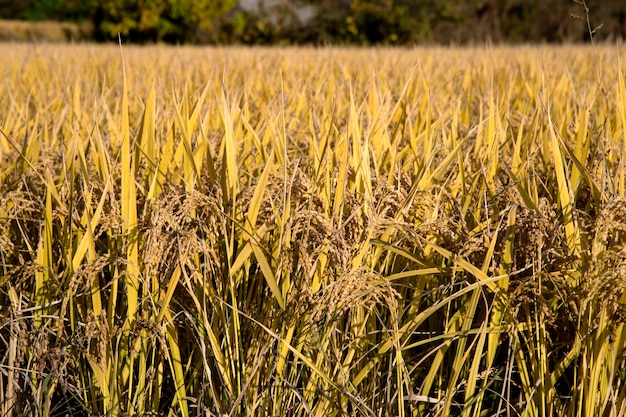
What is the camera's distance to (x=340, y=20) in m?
12.5

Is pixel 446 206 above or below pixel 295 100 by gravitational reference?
below

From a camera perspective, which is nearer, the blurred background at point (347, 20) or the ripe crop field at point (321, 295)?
the ripe crop field at point (321, 295)

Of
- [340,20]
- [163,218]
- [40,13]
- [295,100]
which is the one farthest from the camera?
[40,13]

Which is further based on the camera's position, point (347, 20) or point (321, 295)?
point (347, 20)

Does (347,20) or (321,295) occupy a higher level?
(347,20)

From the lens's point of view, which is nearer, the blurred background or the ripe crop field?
the ripe crop field

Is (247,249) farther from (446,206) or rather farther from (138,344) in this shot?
(446,206)

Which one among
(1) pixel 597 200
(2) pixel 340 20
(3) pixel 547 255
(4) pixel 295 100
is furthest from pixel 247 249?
(2) pixel 340 20

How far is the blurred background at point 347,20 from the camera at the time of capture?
12.1 metres

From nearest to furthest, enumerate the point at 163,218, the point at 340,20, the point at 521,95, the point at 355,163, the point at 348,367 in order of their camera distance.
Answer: the point at 163,218
the point at 348,367
the point at 355,163
the point at 521,95
the point at 340,20

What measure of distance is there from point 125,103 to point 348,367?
637 mm

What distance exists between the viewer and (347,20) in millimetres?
12102

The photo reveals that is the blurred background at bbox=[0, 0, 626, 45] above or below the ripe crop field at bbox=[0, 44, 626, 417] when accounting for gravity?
above

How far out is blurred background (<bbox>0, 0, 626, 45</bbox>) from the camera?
12.1 metres
